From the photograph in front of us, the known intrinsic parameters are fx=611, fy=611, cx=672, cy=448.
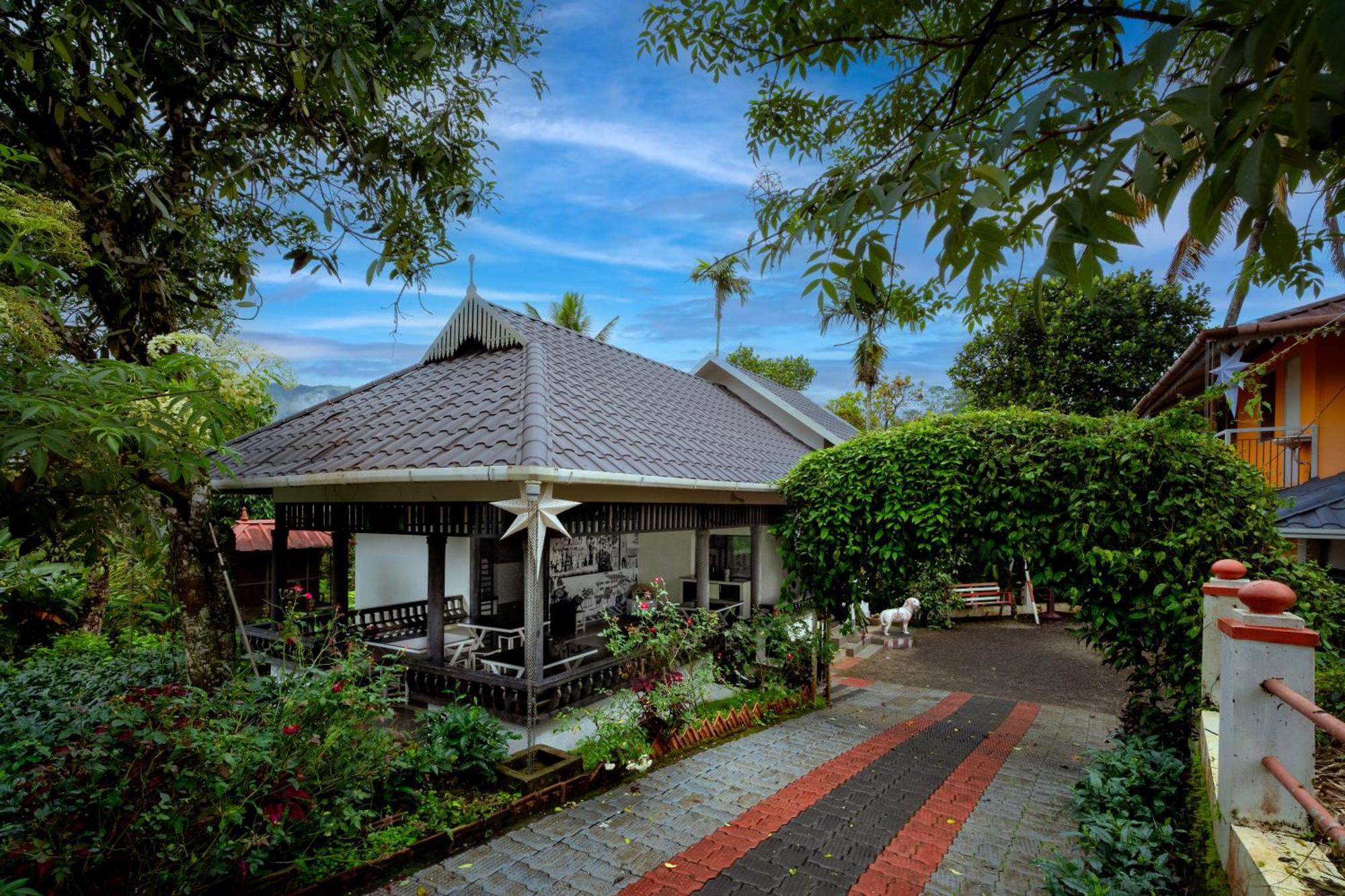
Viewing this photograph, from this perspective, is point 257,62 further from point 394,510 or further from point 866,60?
point 866,60

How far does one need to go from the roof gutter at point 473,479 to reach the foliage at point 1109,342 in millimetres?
13359

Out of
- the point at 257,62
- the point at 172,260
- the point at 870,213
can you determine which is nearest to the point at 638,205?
the point at 257,62

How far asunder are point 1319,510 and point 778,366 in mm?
25545

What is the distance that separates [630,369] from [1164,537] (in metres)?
7.51

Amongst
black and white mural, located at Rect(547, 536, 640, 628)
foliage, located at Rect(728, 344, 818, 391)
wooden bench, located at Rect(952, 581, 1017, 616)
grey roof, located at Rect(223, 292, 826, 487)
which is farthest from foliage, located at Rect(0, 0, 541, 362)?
foliage, located at Rect(728, 344, 818, 391)

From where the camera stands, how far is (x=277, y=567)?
7.60m

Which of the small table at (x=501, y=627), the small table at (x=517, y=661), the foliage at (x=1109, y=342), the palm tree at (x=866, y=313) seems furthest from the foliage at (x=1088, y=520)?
the foliage at (x=1109, y=342)

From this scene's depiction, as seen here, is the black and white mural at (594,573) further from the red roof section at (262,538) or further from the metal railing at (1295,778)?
the metal railing at (1295,778)

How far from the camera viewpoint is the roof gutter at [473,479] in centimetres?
494

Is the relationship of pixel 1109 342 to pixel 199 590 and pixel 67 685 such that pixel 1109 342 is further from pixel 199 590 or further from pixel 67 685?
pixel 67 685

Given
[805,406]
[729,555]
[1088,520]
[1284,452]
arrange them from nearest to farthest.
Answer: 1. [1088,520]
2. [1284,452]
3. [729,555]
4. [805,406]

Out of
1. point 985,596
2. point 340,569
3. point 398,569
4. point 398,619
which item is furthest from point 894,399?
point 340,569

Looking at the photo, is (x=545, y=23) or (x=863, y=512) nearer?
(x=545, y=23)

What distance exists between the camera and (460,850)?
13.6ft
